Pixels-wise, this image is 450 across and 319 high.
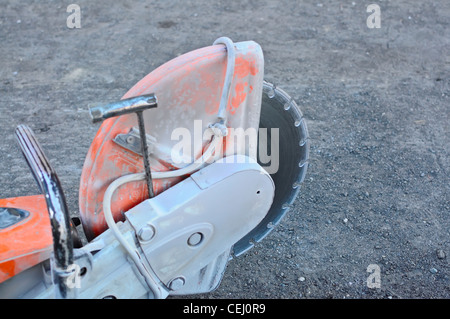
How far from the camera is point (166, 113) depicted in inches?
57.1

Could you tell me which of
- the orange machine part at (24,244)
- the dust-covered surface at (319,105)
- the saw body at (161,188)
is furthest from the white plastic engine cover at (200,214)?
the dust-covered surface at (319,105)

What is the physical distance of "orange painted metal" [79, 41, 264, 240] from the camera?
1417mm

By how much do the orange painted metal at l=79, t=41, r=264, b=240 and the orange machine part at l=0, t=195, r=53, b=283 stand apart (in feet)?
0.44

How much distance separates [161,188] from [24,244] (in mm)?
432

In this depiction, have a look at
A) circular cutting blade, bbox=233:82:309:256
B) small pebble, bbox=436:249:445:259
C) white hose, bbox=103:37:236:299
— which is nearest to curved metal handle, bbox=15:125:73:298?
white hose, bbox=103:37:236:299

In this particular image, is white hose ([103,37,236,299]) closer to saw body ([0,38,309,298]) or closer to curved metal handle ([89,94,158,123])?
saw body ([0,38,309,298])

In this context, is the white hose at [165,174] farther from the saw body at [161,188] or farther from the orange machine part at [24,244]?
the orange machine part at [24,244]

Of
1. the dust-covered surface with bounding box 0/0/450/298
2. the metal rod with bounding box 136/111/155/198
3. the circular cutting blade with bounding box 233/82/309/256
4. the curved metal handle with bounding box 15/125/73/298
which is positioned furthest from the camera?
the dust-covered surface with bounding box 0/0/450/298

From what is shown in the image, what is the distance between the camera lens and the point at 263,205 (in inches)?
64.2

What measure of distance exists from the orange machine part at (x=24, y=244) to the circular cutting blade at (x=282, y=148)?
745 millimetres

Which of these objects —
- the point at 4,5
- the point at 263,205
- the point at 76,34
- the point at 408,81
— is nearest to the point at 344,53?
the point at 408,81

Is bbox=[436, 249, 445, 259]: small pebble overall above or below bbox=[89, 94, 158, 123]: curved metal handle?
below

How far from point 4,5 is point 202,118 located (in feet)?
12.0

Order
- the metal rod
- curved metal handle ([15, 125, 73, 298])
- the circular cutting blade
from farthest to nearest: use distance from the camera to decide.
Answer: the circular cutting blade → the metal rod → curved metal handle ([15, 125, 73, 298])
